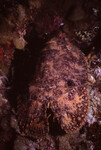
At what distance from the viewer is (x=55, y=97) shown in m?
3.72

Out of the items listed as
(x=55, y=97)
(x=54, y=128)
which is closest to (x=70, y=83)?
(x=55, y=97)

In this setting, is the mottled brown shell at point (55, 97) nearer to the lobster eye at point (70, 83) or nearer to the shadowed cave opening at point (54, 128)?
the lobster eye at point (70, 83)

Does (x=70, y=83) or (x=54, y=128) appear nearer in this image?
(x=70, y=83)

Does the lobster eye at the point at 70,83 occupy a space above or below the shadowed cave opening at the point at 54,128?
above

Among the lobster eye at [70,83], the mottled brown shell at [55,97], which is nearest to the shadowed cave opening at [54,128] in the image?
the mottled brown shell at [55,97]

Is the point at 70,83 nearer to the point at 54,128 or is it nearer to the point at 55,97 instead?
the point at 55,97

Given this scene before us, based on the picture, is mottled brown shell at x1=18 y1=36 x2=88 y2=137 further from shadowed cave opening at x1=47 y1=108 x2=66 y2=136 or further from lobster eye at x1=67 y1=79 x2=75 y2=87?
shadowed cave opening at x1=47 y1=108 x2=66 y2=136

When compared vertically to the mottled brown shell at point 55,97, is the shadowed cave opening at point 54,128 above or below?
below

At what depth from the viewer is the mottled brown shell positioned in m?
3.65

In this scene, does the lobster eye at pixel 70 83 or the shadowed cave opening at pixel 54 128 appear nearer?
the lobster eye at pixel 70 83

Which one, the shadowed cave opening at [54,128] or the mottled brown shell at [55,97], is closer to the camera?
the mottled brown shell at [55,97]

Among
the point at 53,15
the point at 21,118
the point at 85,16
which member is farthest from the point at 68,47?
the point at 21,118

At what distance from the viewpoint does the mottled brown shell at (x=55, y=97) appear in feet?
12.0

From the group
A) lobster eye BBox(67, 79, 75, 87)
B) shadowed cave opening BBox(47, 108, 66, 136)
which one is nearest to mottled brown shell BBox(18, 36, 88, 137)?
lobster eye BBox(67, 79, 75, 87)
